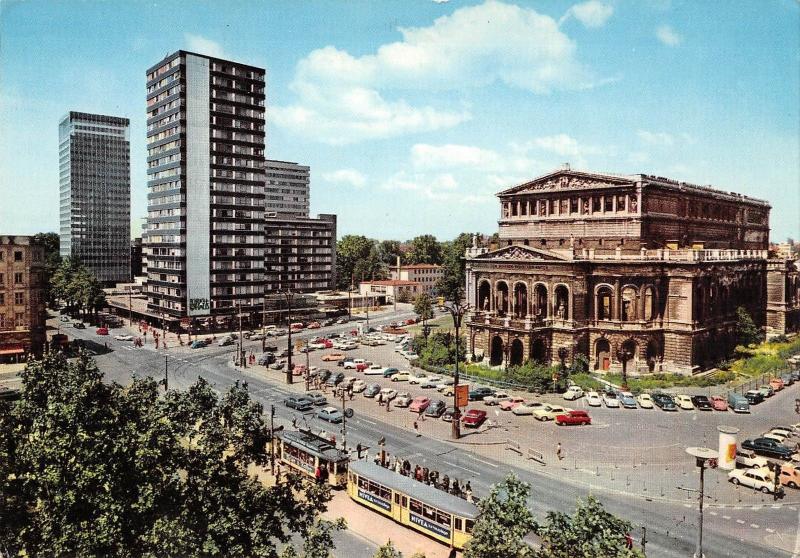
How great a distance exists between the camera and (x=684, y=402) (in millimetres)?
63406

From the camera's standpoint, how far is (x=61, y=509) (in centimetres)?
2583

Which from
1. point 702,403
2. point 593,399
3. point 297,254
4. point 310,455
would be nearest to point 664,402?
point 702,403

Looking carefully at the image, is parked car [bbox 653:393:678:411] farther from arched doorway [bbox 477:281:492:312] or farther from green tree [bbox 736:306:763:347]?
green tree [bbox 736:306:763:347]

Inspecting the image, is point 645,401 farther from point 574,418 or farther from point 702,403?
point 574,418

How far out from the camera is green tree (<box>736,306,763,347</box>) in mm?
85688

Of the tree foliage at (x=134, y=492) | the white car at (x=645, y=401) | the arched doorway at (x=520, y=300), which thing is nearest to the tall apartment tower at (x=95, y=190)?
the arched doorway at (x=520, y=300)

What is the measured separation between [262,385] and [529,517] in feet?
178

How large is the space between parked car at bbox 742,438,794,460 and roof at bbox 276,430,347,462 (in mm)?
33078

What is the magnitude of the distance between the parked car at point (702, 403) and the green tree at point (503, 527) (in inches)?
1768

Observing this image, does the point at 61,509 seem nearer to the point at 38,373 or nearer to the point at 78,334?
the point at 38,373

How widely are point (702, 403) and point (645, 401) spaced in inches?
215

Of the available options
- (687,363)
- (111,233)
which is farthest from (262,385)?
(111,233)

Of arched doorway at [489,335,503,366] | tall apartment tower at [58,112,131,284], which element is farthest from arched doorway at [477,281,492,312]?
tall apartment tower at [58,112,131,284]

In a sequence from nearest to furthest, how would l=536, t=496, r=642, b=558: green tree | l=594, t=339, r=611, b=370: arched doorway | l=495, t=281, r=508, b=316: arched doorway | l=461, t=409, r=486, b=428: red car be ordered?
l=536, t=496, r=642, b=558: green tree, l=461, t=409, r=486, b=428: red car, l=594, t=339, r=611, b=370: arched doorway, l=495, t=281, r=508, b=316: arched doorway
